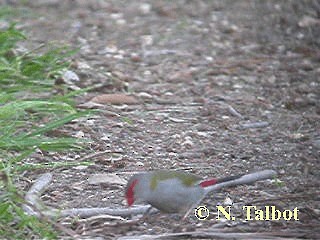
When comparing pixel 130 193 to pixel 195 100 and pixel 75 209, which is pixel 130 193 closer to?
pixel 75 209

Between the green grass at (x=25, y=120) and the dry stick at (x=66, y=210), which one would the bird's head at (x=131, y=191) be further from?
the green grass at (x=25, y=120)

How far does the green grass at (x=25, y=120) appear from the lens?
122 inches

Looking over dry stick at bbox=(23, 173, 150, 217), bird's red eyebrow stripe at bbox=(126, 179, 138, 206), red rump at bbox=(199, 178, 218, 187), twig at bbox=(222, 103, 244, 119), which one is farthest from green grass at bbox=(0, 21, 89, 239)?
twig at bbox=(222, 103, 244, 119)

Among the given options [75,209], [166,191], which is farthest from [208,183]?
[75,209]

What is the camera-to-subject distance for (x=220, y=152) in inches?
161

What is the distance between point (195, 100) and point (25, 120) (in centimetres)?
104

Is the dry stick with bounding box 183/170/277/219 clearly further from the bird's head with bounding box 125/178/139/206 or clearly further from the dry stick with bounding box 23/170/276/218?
the bird's head with bounding box 125/178/139/206

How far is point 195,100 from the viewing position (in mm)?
4887

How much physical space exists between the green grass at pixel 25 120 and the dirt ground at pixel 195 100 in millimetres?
104

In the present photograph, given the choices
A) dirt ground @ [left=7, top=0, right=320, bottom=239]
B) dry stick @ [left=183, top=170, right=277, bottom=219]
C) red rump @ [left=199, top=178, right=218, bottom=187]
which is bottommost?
dirt ground @ [left=7, top=0, right=320, bottom=239]

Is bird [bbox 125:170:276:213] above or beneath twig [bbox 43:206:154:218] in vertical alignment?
above

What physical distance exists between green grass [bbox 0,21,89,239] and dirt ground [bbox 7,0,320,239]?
10 centimetres

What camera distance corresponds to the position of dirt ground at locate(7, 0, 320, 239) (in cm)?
348

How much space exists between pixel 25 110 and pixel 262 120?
118cm
